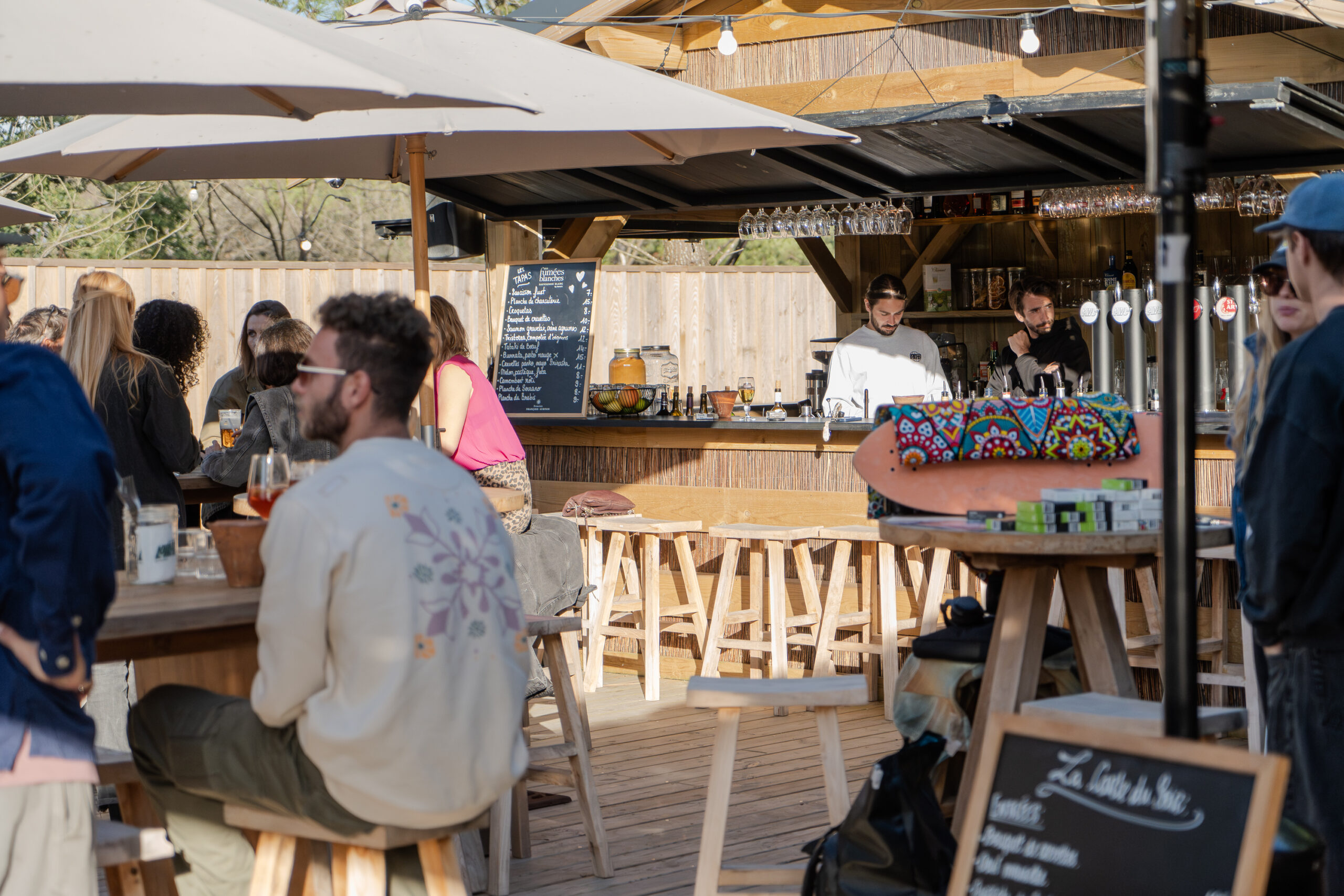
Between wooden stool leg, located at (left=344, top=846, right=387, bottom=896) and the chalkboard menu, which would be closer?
wooden stool leg, located at (left=344, top=846, right=387, bottom=896)

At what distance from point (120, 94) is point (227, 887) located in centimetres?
193

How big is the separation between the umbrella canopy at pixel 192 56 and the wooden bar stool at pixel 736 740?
1.46 m

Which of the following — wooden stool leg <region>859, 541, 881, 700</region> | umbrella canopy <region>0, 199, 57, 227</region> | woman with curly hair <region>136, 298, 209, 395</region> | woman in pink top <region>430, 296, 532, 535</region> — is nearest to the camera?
woman in pink top <region>430, 296, 532, 535</region>

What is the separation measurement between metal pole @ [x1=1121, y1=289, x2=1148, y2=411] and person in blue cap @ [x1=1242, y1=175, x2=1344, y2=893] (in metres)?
4.07

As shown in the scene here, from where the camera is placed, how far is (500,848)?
3.86 meters

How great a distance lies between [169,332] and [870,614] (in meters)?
3.10

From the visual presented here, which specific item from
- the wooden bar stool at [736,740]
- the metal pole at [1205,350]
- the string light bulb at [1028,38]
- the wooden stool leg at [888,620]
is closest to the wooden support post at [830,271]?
the string light bulb at [1028,38]

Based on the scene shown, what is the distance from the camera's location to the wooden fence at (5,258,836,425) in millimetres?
10641

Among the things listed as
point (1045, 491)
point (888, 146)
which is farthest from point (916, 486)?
point (888, 146)

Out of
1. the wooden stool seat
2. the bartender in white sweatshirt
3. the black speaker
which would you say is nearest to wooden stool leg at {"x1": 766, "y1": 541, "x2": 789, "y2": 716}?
the bartender in white sweatshirt

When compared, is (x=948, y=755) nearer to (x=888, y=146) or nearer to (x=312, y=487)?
(x=312, y=487)

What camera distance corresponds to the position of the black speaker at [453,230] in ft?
27.8

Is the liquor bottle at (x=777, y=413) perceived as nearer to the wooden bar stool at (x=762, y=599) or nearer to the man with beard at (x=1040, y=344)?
the wooden bar stool at (x=762, y=599)

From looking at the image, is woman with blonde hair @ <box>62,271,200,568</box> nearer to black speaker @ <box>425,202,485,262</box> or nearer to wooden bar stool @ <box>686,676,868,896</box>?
wooden bar stool @ <box>686,676,868,896</box>
